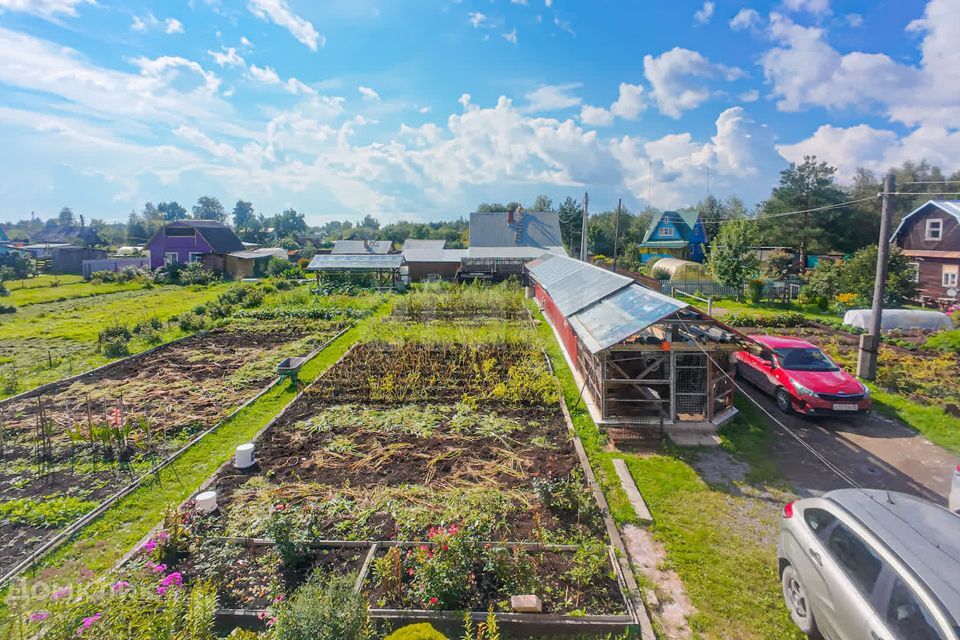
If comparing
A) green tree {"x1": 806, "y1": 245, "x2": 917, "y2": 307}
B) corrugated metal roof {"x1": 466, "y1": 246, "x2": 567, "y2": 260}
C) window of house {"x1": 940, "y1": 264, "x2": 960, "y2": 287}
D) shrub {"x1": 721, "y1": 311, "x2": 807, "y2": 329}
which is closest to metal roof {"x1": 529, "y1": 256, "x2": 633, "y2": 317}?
shrub {"x1": 721, "y1": 311, "x2": 807, "y2": 329}

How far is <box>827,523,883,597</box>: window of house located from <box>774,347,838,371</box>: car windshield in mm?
7032

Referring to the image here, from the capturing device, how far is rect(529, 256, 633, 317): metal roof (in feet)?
39.9

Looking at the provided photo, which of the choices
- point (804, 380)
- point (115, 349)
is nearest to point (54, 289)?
point (115, 349)

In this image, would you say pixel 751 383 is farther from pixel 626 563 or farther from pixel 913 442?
A: pixel 626 563

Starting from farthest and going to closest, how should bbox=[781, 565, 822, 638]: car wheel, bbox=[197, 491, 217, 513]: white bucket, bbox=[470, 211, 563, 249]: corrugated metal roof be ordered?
bbox=[470, 211, 563, 249]: corrugated metal roof < bbox=[197, 491, 217, 513]: white bucket < bbox=[781, 565, 822, 638]: car wheel

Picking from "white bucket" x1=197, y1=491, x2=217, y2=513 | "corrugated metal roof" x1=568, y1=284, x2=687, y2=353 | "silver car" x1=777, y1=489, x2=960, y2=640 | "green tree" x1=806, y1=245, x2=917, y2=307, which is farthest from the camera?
"green tree" x1=806, y1=245, x2=917, y2=307

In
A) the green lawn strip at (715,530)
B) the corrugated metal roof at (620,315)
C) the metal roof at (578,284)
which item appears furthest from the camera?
the metal roof at (578,284)

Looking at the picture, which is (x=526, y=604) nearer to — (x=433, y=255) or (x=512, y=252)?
(x=512, y=252)

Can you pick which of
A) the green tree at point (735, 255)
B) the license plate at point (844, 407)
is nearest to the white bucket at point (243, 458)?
the license plate at point (844, 407)

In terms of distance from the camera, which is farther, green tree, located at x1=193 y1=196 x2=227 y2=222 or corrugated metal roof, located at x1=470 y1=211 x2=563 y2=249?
green tree, located at x1=193 y1=196 x2=227 y2=222

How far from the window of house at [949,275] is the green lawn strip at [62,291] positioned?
1892 inches

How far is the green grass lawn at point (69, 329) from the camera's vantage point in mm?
13641

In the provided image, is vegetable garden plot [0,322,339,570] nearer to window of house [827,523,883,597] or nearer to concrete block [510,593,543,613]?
concrete block [510,593,543,613]

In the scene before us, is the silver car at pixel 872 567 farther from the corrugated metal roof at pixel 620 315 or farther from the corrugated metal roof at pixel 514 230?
the corrugated metal roof at pixel 514 230
